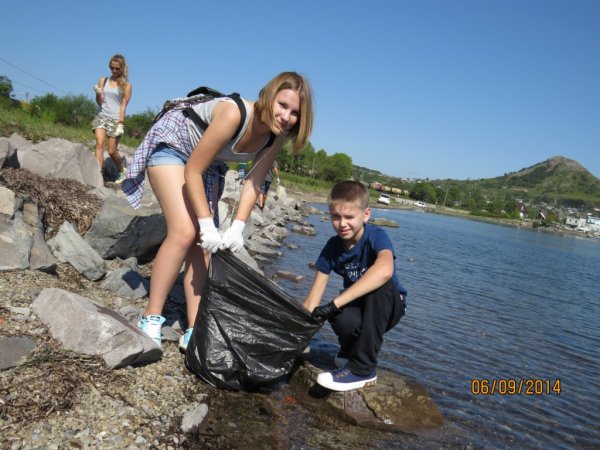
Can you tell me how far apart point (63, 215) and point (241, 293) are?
8.93 feet

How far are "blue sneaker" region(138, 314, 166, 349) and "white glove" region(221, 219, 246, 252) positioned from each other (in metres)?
0.66

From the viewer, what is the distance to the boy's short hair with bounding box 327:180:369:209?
11.2ft

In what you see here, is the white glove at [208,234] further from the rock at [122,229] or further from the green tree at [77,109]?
the green tree at [77,109]

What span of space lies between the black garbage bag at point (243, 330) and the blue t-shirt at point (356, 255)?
0.50 m

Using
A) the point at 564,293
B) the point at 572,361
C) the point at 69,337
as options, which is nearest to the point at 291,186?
the point at 564,293

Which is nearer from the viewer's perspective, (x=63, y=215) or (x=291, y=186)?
(x=63, y=215)

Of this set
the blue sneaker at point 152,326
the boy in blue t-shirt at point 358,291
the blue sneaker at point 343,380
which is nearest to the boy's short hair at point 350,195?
the boy in blue t-shirt at point 358,291

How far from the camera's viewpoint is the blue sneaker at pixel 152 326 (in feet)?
10.3

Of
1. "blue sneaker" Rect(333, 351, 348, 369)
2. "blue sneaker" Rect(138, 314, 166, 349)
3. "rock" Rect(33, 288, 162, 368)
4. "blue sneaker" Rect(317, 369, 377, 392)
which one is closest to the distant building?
"blue sneaker" Rect(333, 351, 348, 369)

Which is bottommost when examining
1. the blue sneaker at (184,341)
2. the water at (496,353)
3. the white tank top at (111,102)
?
the water at (496,353)

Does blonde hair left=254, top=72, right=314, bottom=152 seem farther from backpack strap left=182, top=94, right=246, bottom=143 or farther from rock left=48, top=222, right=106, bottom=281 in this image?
rock left=48, top=222, right=106, bottom=281

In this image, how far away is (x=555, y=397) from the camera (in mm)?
4477

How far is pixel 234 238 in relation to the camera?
10.6 ft

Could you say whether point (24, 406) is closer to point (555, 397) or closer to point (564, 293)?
point (555, 397)
